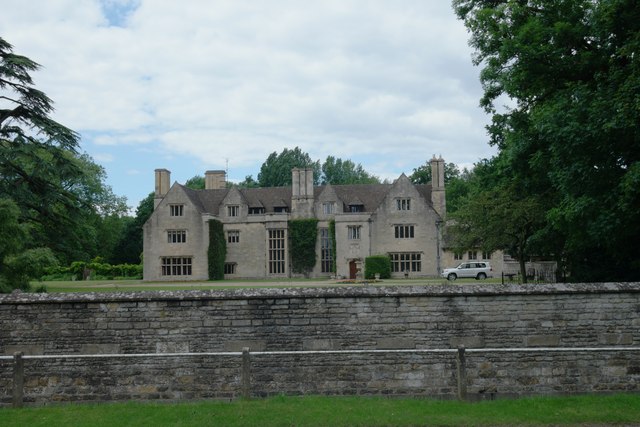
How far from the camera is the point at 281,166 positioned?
94.2 metres

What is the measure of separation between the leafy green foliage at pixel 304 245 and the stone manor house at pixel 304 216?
554 millimetres

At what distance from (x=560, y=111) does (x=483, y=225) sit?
1490 centimetres

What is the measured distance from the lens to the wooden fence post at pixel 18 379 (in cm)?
941

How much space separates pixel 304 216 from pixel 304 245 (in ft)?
8.66

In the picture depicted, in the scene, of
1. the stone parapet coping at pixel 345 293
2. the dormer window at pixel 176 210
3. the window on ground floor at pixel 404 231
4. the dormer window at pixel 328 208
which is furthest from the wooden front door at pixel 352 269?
the stone parapet coping at pixel 345 293

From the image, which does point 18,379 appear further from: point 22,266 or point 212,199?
point 212,199

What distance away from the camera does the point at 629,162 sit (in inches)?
675

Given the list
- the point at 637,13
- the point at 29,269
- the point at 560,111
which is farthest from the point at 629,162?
the point at 29,269

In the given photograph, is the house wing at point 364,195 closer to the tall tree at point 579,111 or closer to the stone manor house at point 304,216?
the stone manor house at point 304,216

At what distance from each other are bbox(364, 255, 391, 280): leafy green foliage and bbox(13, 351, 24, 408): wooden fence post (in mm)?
38163

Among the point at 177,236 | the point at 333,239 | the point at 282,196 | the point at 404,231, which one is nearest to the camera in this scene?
the point at 404,231

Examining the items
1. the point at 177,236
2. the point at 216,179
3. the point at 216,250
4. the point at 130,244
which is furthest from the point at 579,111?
the point at 130,244

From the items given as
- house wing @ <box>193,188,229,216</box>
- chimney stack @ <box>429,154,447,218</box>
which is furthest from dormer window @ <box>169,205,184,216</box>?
chimney stack @ <box>429,154,447,218</box>

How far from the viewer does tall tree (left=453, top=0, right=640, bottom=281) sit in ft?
52.1
